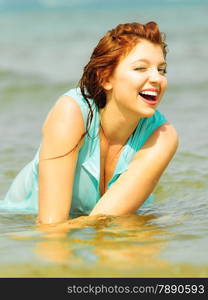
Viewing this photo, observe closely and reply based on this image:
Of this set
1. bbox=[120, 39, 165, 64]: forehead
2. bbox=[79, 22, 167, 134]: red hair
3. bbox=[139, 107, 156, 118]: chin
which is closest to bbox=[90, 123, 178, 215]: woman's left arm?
bbox=[139, 107, 156, 118]: chin

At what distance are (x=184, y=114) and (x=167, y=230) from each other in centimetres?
534

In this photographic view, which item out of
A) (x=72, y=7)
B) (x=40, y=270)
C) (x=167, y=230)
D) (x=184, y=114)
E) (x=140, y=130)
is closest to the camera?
(x=40, y=270)

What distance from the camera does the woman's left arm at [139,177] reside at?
4836 millimetres

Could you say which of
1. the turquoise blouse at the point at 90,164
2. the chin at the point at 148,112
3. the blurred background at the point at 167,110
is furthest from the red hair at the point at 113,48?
the blurred background at the point at 167,110

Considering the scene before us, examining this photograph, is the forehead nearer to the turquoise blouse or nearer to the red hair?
the red hair

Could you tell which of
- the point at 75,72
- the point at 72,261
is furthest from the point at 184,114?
the point at 72,261

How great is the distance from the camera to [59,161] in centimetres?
467

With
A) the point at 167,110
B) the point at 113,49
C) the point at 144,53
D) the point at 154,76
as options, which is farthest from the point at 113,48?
the point at 167,110

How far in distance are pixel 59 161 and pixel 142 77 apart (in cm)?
76

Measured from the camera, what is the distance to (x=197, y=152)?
24.8 ft

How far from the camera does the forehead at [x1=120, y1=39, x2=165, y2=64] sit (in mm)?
4641

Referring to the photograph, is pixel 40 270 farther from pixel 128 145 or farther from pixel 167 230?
pixel 128 145

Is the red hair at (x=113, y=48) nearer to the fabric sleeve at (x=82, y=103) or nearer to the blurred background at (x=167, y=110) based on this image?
the fabric sleeve at (x=82, y=103)

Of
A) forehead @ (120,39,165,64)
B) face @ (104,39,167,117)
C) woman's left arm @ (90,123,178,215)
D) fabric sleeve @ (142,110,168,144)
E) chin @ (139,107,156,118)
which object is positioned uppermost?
forehead @ (120,39,165,64)
